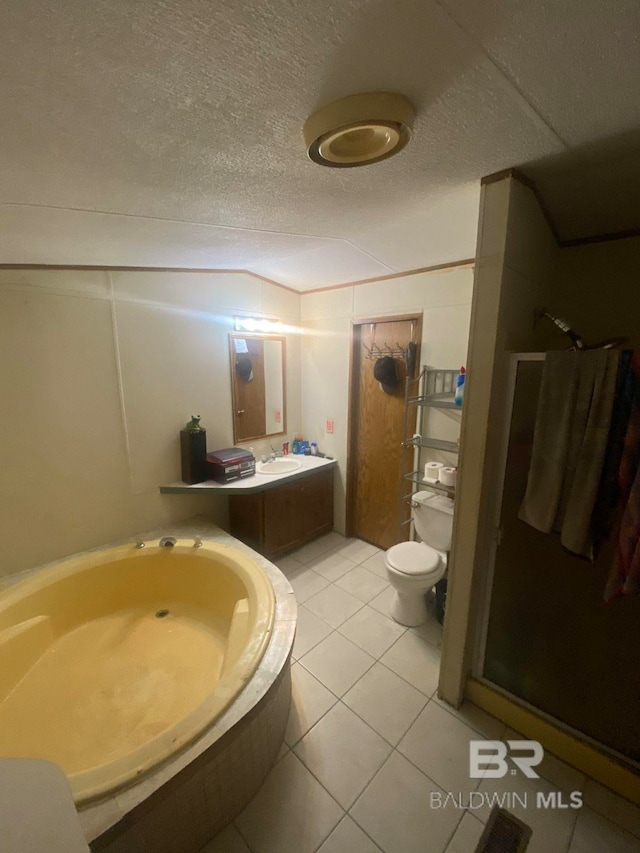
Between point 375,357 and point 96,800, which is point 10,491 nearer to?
point 96,800

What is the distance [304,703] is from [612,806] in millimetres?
1268

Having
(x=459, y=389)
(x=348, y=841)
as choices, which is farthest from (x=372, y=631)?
(x=459, y=389)

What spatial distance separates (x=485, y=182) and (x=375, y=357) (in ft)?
5.16

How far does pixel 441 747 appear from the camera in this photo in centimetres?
150

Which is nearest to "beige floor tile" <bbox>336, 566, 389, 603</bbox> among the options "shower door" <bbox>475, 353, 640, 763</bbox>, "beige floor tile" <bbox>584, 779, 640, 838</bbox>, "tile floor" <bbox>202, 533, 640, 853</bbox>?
"tile floor" <bbox>202, 533, 640, 853</bbox>

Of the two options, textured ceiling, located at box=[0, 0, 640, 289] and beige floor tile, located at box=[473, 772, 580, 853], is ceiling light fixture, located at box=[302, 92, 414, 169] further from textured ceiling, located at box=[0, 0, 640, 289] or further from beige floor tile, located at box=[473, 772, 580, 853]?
beige floor tile, located at box=[473, 772, 580, 853]

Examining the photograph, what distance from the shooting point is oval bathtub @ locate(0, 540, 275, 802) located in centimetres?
135

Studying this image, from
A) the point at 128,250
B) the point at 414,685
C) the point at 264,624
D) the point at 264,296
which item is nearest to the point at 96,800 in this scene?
the point at 264,624

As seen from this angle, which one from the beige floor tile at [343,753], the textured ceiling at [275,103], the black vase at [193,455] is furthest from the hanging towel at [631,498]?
the black vase at [193,455]

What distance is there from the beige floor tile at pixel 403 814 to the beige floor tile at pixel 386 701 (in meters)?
0.14

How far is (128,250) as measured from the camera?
1.75 metres

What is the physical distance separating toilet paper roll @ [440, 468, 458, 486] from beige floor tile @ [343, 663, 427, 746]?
113 centimetres

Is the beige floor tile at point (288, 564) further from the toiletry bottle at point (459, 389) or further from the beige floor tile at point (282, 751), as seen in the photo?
the toiletry bottle at point (459, 389)

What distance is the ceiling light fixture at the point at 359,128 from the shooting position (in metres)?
0.73
